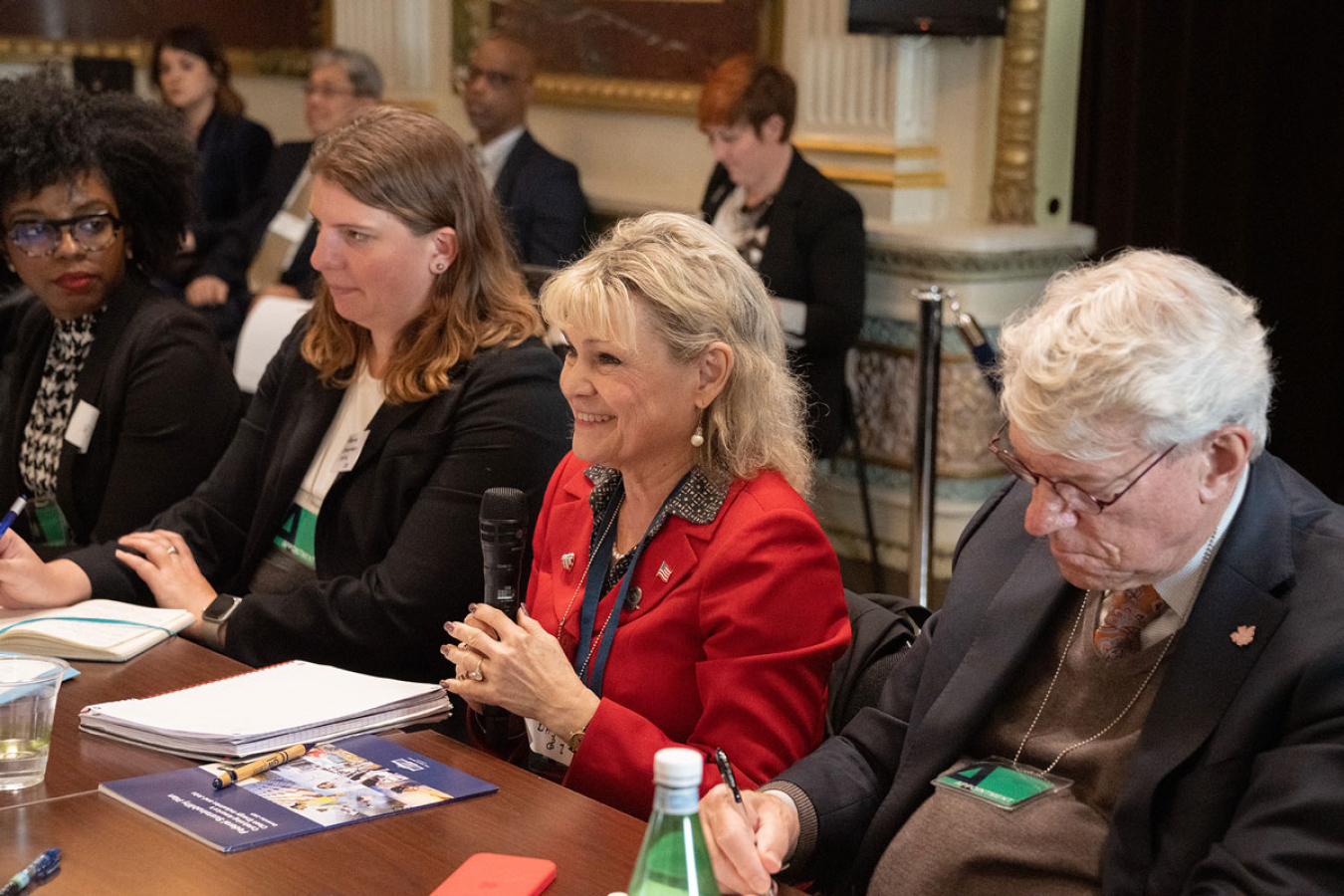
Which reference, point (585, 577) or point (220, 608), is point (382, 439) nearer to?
point (220, 608)

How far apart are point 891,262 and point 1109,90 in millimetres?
878

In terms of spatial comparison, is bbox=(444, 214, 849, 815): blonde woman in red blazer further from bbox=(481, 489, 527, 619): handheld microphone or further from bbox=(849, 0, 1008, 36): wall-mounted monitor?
bbox=(849, 0, 1008, 36): wall-mounted monitor

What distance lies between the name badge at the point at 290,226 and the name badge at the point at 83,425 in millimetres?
2894

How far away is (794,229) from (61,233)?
2.37 meters

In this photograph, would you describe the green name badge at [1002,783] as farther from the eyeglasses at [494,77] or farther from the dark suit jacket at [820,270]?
the eyeglasses at [494,77]

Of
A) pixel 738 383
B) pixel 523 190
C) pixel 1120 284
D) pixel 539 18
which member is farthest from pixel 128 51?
pixel 1120 284

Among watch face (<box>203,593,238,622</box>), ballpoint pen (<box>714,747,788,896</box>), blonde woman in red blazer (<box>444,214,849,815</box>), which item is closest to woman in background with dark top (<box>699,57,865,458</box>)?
watch face (<box>203,593,238,622</box>)

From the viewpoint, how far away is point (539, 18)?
245 inches

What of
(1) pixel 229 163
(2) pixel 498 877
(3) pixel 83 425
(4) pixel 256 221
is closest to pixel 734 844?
(2) pixel 498 877

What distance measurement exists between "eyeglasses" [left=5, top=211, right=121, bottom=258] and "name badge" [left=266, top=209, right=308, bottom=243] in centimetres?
272

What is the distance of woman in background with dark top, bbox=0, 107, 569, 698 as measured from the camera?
8.14 feet

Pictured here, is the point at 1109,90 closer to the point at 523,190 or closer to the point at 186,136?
the point at 523,190

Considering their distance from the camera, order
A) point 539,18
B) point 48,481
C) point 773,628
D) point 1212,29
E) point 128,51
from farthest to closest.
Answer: point 128,51 < point 539,18 < point 1212,29 < point 48,481 < point 773,628

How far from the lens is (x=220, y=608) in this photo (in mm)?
2549
